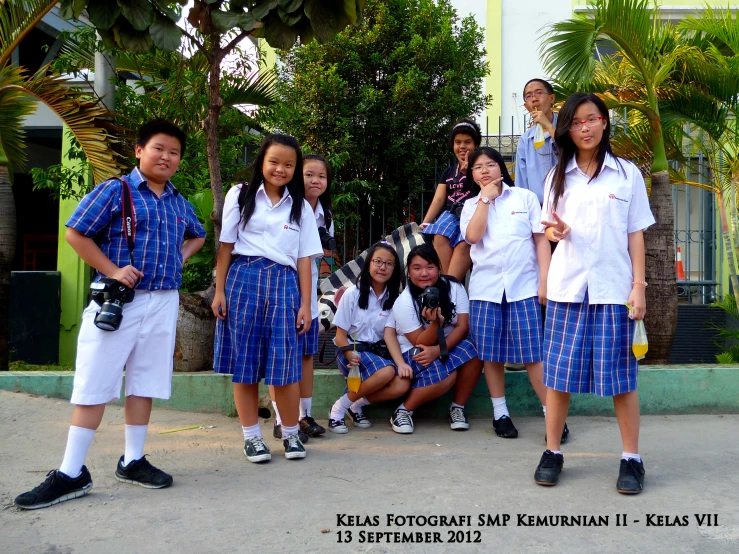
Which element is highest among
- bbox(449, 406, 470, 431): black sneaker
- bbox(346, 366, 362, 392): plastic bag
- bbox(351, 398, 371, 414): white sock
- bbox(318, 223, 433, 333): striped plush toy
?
bbox(318, 223, 433, 333): striped plush toy

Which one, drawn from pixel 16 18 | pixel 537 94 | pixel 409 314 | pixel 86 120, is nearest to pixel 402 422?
pixel 409 314

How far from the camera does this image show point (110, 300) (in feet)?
10.7

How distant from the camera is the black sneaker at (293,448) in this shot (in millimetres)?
3925

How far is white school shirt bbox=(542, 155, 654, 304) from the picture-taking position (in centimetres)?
343

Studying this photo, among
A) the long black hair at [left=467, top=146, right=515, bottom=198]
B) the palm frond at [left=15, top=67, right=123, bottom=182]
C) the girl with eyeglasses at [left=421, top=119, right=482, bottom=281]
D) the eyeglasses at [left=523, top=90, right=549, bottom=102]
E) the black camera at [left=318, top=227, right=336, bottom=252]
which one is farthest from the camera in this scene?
the palm frond at [left=15, top=67, right=123, bottom=182]

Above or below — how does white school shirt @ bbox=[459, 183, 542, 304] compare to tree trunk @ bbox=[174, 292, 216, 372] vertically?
above

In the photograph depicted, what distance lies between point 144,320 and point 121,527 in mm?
950

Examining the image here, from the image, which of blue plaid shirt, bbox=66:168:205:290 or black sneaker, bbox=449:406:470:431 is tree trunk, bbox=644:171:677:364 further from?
blue plaid shirt, bbox=66:168:205:290

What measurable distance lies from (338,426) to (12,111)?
4.02 meters

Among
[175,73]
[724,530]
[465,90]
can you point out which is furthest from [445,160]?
[724,530]

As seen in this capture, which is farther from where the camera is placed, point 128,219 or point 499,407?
point 499,407

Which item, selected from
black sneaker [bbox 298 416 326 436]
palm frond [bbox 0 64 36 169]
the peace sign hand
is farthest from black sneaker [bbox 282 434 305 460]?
palm frond [bbox 0 64 36 169]

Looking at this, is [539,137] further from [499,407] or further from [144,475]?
[144,475]

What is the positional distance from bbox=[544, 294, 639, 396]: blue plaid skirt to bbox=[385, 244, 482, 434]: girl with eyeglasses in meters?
1.08
